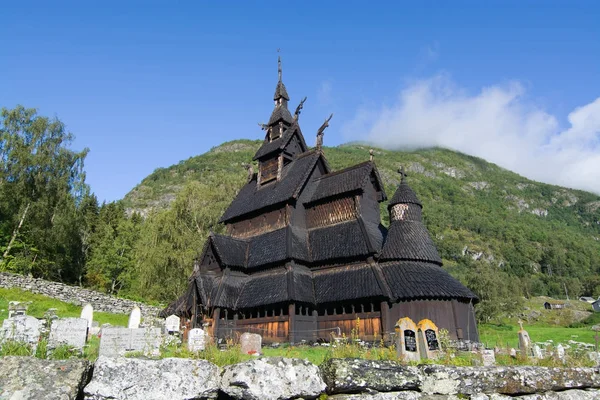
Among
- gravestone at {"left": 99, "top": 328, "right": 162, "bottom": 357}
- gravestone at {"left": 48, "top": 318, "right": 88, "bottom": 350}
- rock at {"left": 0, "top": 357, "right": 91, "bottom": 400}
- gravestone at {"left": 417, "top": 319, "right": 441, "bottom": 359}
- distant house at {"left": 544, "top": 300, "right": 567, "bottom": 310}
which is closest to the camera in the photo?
rock at {"left": 0, "top": 357, "right": 91, "bottom": 400}

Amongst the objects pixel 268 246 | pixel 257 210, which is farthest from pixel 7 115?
pixel 268 246

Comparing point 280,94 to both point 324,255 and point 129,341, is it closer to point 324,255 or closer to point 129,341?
point 324,255

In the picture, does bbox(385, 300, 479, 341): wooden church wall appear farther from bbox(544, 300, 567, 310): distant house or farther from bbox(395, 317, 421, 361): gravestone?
bbox(544, 300, 567, 310): distant house

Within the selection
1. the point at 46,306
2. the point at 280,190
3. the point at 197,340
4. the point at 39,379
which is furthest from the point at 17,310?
the point at 280,190

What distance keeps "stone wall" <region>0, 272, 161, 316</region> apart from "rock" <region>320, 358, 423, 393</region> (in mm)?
30068

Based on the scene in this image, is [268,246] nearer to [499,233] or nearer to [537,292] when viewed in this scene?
[537,292]

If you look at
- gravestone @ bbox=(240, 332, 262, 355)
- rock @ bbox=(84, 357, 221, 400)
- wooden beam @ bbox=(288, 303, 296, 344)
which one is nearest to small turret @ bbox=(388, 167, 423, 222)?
wooden beam @ bbox=(288, 303, 296, 344)

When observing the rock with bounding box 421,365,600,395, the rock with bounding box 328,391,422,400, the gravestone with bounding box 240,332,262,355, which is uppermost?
the gravestone with bounding box 240,332,262,355

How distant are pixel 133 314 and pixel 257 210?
47.9ft

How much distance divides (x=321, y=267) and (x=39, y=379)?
67.7 ft

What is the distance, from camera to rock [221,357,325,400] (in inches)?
264

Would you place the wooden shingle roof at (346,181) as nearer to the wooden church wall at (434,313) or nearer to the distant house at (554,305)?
the wooden church wall at (434,313)

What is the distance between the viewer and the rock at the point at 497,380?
7.61 metres

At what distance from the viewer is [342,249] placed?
2502 cm
